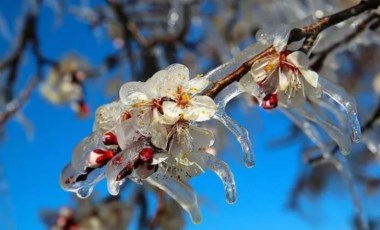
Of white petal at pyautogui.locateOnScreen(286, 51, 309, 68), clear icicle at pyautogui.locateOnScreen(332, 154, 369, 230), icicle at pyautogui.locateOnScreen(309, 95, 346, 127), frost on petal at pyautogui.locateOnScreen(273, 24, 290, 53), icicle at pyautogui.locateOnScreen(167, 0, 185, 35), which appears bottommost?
clear icicle at pyautogui.locateOnScreen(332, 154, 369, 230)

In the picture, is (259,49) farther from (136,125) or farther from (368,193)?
(368,193)

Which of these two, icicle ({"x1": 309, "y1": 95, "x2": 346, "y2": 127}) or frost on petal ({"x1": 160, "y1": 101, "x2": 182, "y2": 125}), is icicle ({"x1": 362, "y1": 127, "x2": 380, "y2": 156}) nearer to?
icicle ({"x1": 309, "y1": 95, "x2": 346, "y2": 127})

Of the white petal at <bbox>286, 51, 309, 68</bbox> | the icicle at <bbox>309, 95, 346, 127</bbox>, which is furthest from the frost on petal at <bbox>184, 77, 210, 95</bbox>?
the icicle at <bbox>309, 95, 346, 127</bbox>

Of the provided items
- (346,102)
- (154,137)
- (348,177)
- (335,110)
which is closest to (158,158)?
(154,137)

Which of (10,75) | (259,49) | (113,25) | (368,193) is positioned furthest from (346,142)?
(368,193)

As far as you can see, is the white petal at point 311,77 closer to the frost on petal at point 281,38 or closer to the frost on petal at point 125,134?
the frost on petal at point 281,38
